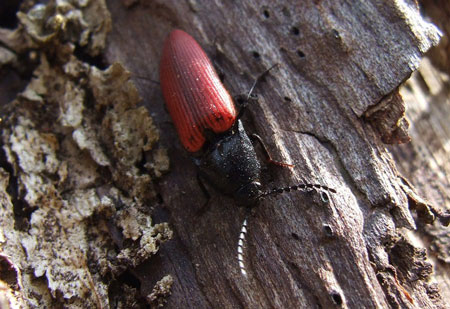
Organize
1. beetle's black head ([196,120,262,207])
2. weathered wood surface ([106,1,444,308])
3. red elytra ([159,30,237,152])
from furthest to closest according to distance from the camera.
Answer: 1. red elytra ([159,30,237,152])
2. beetle's black head ([196,120,262,207])
3. weathered wood surface ([106,1,444,308])

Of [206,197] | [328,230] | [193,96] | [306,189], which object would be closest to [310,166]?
[306,189]

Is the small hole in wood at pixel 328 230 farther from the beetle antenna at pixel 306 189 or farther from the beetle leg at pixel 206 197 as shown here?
the beetle leg at pixel 206 197

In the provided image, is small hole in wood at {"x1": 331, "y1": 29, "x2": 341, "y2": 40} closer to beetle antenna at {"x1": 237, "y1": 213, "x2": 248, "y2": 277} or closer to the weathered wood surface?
the weathered wood surface

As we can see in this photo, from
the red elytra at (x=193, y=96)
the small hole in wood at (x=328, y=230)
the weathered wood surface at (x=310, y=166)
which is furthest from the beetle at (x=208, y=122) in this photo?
the small hole in wood at (x=328, y=230)

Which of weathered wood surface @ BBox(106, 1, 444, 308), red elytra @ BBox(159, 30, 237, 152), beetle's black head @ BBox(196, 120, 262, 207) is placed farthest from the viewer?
red elytra @ BBox(159, 30, 237, 152)

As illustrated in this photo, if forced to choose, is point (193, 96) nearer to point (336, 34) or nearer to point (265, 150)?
point (265, 150)

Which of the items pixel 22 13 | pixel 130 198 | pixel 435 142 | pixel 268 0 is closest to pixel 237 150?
pixel 130 198

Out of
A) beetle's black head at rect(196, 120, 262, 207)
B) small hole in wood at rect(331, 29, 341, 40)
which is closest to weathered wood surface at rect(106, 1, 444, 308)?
small hole in wood at rect(331, 29, 341, 40)
